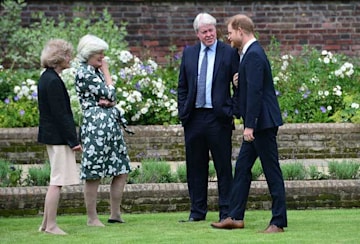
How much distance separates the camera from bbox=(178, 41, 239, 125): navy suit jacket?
957cm

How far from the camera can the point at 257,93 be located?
8789mm

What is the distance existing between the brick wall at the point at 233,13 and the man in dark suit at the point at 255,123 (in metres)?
8.21

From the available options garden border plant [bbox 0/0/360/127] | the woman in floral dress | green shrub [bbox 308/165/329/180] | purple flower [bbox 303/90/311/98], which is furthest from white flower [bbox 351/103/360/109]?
the woman in floral dress

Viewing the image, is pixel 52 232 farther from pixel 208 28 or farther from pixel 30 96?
pixel 30 96

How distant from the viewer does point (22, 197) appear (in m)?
10.3

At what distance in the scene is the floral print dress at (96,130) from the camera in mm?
9477

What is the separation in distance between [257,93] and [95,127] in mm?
1475

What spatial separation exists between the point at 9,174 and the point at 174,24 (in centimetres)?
686

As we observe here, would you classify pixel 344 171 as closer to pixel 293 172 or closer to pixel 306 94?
pixel 293 172

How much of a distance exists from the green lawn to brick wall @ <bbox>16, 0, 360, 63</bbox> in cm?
722

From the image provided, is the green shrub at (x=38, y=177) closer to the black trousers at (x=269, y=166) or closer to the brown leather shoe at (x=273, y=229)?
the black trousers at (x=269, y=166)

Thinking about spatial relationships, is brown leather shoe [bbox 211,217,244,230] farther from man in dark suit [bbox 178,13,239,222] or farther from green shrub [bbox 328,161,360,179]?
green shrub [bbox 328,161,360,179]

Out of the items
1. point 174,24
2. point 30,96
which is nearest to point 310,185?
point 30,96

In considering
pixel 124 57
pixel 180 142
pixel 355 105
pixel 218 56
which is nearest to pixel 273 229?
pixel 218 56
